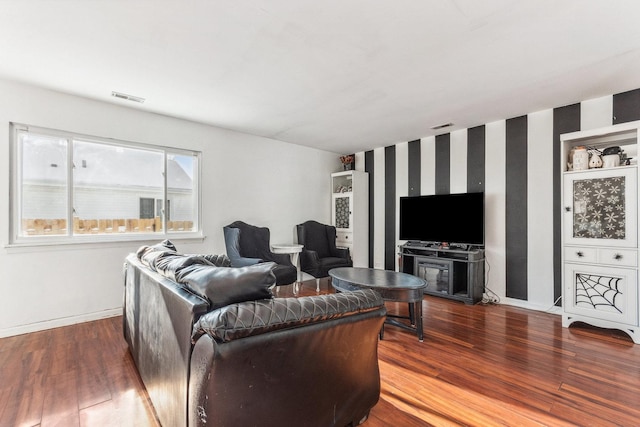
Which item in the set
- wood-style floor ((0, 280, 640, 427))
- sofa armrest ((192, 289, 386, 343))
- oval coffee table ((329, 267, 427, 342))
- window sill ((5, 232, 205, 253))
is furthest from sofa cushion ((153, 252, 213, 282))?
window sill ((5, 232, 205, 253))

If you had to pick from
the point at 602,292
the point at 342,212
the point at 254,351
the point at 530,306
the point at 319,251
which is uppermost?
the point at 342,212

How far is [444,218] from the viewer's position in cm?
440

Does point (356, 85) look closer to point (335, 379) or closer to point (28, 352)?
point (335, 379)

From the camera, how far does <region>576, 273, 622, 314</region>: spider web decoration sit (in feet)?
9.46

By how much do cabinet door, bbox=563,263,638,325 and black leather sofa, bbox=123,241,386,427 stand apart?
2.84 metres

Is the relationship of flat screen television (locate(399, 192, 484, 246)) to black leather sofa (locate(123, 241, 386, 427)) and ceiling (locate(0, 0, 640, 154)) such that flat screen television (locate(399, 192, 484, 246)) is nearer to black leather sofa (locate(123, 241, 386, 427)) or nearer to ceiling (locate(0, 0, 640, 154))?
ceiling (locate(0, 0, 640, 154))

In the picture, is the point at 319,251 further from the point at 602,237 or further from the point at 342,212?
A: the point at 602,237

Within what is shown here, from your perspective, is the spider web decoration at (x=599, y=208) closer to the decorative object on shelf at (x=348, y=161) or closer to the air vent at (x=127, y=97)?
the decorative object on shelf at (x=348, y=161)

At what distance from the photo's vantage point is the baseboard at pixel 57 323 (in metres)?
2.86

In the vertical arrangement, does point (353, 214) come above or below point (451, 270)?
above

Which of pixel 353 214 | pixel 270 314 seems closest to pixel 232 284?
pixel 270 314

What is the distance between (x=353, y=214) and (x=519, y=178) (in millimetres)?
2592

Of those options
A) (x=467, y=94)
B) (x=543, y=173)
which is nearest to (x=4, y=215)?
(x=467, y=94)

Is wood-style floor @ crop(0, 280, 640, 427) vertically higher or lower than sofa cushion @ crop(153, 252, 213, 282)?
lower
